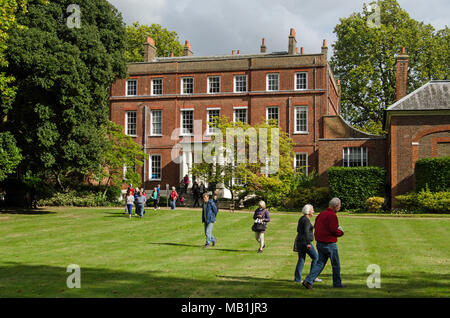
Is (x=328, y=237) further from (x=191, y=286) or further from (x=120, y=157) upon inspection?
(x=120, y=157)

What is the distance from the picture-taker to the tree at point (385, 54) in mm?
47219

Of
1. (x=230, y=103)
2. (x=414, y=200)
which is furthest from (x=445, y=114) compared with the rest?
(x=230, y=103)

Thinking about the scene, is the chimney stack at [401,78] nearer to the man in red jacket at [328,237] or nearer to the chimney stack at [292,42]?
the chimney stack at [292,42]

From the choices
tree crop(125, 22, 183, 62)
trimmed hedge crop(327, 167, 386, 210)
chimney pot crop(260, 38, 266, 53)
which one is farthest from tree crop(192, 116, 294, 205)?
tree crop(125, 22, 183, 62)

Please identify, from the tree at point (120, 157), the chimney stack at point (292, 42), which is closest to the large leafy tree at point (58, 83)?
the tree at point (120, 157)

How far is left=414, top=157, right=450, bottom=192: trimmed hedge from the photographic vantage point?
28.2m

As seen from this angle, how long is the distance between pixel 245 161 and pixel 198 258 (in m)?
21.1

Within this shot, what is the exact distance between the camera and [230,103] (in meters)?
41.9

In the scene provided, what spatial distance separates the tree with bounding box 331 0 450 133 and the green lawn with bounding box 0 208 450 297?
989 inches

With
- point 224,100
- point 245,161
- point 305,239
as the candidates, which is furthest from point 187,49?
point 305,239

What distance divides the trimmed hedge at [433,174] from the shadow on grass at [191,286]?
18.3 metres

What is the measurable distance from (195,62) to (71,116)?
17.7 metres

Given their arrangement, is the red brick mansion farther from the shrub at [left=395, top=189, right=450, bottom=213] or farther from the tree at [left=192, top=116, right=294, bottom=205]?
the shrub at [left=395, top=189, right=450, bottom=213]
